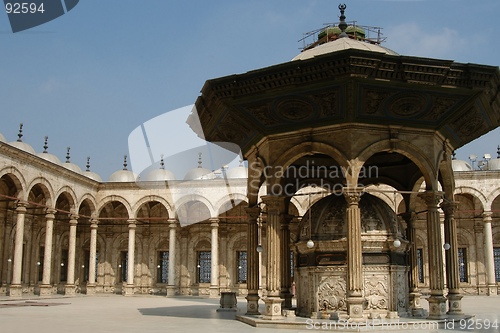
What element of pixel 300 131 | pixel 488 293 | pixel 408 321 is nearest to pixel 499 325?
pixel 408 321

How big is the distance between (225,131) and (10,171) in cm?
1432

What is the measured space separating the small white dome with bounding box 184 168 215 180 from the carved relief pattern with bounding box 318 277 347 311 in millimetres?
23554

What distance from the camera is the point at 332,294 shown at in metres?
10.9

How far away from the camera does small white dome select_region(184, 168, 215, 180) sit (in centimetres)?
3447

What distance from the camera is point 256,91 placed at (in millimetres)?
10477

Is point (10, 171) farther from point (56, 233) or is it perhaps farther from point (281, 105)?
point (281, 105)

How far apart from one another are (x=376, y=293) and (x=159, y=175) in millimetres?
25110

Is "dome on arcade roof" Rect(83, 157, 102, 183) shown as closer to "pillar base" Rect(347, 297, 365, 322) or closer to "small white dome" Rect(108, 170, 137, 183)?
"small white dome" Rect(108, 170, 137, 183)

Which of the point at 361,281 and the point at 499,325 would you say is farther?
the point at 499,325

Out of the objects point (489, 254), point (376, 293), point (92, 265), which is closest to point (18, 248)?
point (92, 265)

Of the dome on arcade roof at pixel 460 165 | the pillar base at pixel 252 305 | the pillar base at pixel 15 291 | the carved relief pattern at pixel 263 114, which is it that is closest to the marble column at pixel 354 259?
the carved relief pattern at pixel 263 114

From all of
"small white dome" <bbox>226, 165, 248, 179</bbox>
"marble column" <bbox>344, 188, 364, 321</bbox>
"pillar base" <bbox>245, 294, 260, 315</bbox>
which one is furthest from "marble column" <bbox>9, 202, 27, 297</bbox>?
"marble column" <bbox>344, 188, 364, 321</bbox>

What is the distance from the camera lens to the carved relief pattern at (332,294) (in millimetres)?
10844

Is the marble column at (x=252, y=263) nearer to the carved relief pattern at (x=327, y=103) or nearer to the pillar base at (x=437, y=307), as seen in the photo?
the carved relief pattern at (x=327, y=103)
